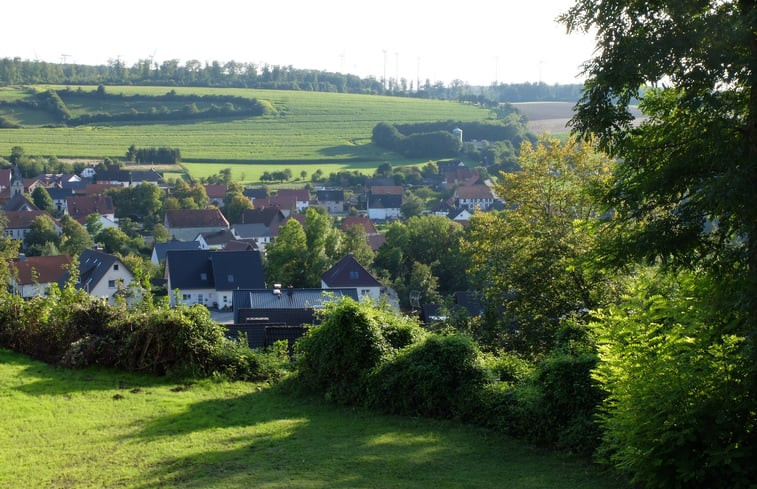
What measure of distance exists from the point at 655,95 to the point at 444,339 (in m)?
4.76

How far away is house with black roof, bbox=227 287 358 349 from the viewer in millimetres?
17609

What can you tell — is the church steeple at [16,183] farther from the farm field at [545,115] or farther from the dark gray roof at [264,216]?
the farm field at [545,115]

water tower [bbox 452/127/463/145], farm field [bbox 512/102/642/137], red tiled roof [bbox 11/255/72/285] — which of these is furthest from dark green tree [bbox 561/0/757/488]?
water tower [bbox 452/127/463/145]

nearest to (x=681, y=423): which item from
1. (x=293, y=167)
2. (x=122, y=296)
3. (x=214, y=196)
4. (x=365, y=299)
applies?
(x=365, y=299)

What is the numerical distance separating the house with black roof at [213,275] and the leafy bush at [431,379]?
36198 millimetres

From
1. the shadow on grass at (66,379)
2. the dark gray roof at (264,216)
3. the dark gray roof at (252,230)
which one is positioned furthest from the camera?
the dark gray roof at (264,216)

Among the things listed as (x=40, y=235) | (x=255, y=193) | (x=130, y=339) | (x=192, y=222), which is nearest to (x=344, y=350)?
(x=130, y=339)

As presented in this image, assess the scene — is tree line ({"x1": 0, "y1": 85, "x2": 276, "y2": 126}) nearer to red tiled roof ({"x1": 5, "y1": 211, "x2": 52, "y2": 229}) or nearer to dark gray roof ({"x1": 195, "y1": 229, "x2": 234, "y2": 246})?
red tiled roof ({"x1": 5, "y1": 211, "x2": 52, "y2": 229})

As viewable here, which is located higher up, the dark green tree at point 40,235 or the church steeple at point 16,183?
the church steeple at point 16,183

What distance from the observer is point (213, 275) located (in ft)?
161

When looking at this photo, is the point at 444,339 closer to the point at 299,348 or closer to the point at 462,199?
the point at 299,348

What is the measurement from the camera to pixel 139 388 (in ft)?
41.2

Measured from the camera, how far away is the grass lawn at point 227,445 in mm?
8430

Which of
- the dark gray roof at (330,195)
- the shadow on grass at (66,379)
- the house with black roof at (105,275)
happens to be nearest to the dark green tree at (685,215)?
the shadow on grass at (66,379)
